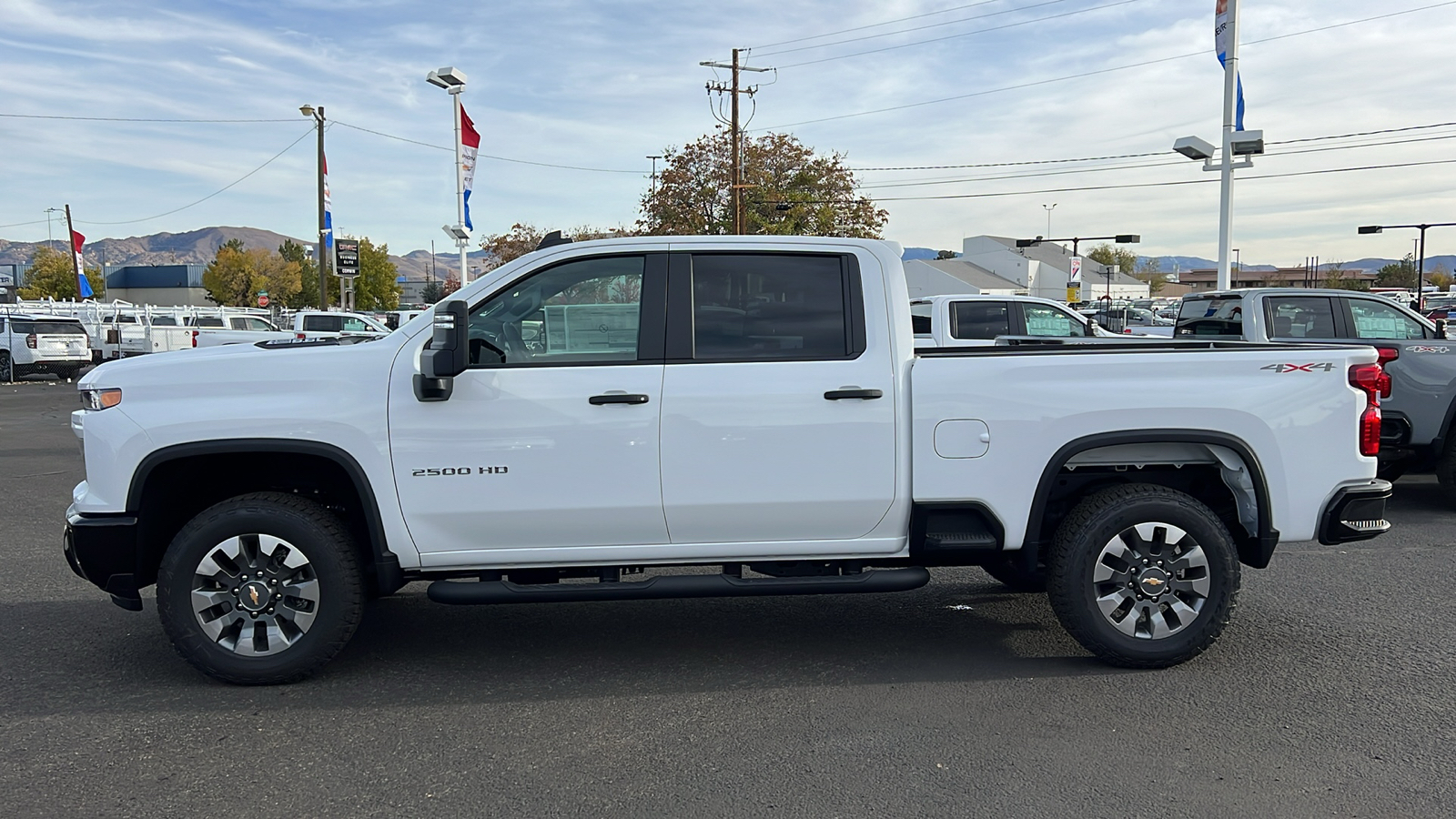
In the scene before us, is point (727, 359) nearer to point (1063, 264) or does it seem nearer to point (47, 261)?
point (1063, 264)

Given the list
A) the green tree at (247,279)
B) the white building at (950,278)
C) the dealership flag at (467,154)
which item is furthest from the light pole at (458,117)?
the green tree at (247,279)

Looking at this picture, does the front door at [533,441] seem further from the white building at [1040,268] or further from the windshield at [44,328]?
the white building at [1040,268]

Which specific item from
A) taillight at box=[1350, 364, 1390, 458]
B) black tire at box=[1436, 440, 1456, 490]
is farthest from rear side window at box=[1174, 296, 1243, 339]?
taillight at box=[1350, 364, 1390, 458]

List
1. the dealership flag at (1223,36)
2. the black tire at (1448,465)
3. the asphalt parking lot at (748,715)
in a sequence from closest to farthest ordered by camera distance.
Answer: the asphalt parking lot at (748,715)
the black tire at (1448,465)
the dealership flag at (1223,36)

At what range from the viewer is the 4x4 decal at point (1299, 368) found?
194 inches

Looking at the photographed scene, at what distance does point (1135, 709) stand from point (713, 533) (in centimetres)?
194

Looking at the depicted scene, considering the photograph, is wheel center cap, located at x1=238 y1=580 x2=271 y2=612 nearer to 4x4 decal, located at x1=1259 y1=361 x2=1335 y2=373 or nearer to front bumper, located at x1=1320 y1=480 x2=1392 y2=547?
4x4 decal, located at x1=1259 y1=361 x2=1335 y2=373

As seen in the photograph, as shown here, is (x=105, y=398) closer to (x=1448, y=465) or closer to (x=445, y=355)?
(x=445, y=355)

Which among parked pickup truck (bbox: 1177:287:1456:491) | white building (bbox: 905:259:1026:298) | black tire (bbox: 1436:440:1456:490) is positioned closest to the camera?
parked pickup truck (bbox: 1177:287:1456:491)

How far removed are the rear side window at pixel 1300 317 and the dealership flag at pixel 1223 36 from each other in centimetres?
904

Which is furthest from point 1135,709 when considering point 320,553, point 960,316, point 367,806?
point 960,316

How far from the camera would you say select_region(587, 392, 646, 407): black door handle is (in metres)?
4.65

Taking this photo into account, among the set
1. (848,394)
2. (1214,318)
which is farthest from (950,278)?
(848,394)

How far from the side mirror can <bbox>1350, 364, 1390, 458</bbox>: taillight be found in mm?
4006
